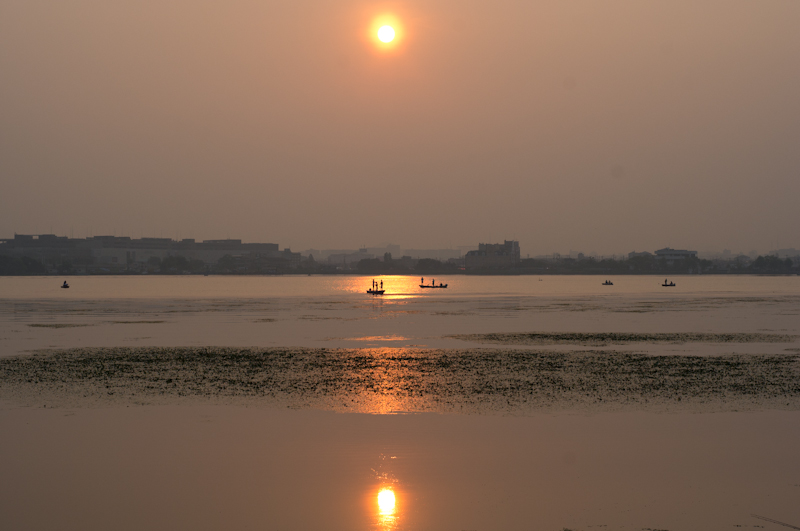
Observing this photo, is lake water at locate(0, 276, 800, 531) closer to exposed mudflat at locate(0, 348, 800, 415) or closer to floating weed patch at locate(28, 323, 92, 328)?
exposed mudflat at locate(0, 348, 800, 415)

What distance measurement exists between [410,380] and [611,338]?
2336 cm

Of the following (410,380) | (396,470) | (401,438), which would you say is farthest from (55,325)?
(396,470)

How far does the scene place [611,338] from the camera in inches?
2030

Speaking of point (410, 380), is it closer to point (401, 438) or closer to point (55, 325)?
point (401, 438)

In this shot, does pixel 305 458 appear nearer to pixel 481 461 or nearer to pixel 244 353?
pixel 481 461

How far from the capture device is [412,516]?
14578mm

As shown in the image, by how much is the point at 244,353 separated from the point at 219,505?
27267 millimetres

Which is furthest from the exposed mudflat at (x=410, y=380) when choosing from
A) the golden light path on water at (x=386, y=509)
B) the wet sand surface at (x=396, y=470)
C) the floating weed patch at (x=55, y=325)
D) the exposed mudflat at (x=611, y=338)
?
the floating weed patch at (x=55, y=325)

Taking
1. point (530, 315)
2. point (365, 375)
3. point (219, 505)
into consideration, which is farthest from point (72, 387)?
point (530, 315)

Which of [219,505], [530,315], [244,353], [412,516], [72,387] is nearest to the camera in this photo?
[412,516]

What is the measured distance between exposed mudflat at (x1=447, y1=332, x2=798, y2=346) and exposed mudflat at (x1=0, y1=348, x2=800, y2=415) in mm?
6513

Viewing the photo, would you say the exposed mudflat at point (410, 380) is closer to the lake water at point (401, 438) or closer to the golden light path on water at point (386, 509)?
the lake water at point (401, 438)

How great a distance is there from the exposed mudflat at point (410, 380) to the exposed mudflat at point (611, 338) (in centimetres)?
651

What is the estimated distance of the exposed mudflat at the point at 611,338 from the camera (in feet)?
160
